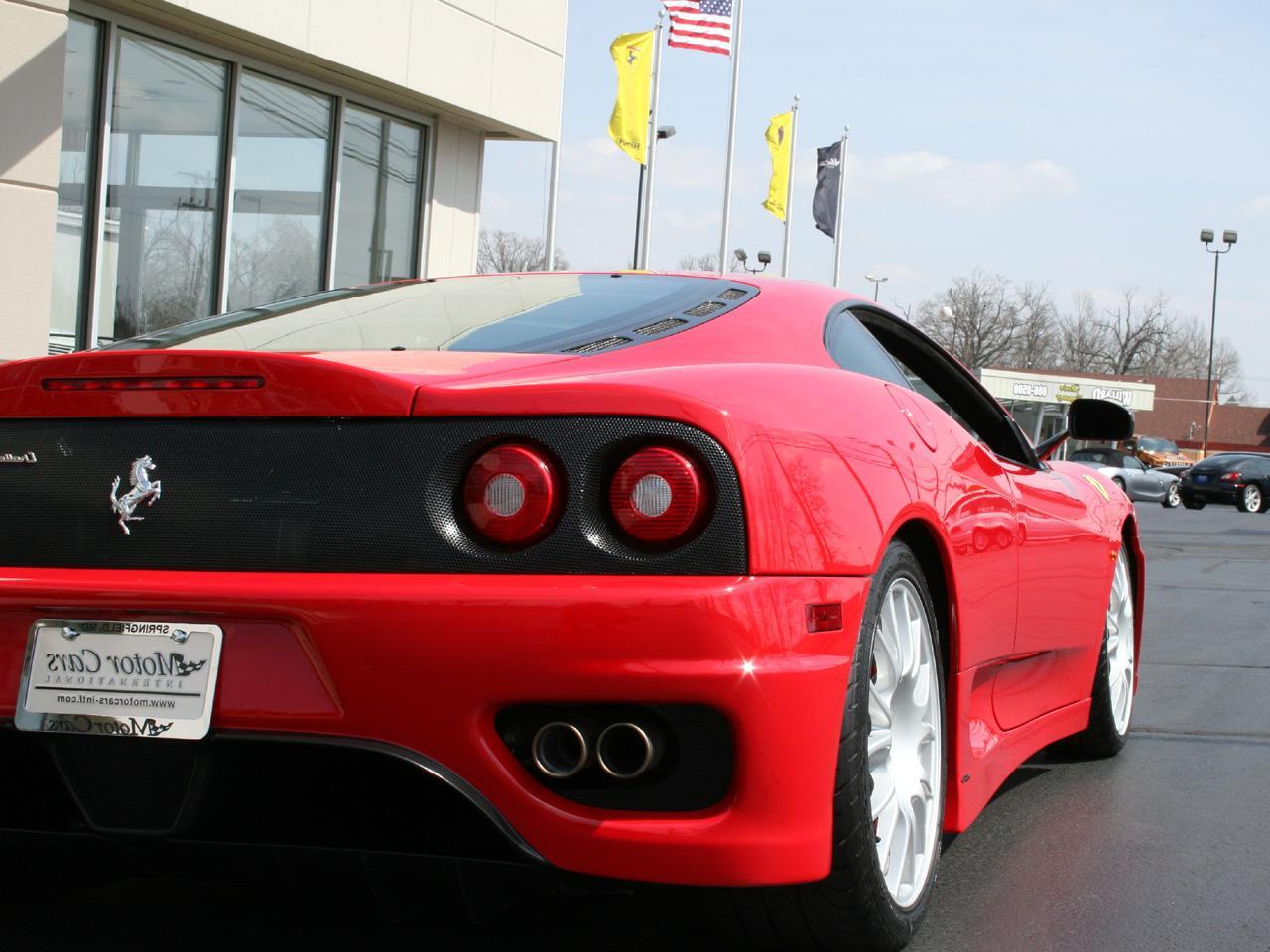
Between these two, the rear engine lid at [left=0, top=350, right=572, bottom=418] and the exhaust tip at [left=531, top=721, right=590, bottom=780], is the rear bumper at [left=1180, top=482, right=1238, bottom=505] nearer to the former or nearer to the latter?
the rear engine lid at [left=0, top=350, right=572, bottom=418]

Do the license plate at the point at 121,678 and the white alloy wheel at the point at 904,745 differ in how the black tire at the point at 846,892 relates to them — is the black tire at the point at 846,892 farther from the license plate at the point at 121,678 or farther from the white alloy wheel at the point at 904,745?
the license plate at the point at 121,678

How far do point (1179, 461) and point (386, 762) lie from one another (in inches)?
2173

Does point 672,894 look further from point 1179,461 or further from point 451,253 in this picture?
point 1179,461

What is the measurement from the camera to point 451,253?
14273mm

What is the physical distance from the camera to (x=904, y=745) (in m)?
2.95

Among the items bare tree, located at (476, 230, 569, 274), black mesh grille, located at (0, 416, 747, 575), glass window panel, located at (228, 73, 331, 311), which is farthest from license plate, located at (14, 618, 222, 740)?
bare tree, located at (476, 230, 569, 274)

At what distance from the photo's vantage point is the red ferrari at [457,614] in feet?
7.48

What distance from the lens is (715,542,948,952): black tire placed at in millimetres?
2490

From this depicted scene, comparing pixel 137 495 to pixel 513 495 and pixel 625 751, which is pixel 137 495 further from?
pixel 625 751

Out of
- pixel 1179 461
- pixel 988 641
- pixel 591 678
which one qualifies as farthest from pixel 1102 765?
pixel 1179 461

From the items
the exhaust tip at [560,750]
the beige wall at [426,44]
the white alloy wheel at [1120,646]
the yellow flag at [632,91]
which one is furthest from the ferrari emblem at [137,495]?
the yellow flag at [632,91]

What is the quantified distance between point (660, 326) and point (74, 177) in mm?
8389

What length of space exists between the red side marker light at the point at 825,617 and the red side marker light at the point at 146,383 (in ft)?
3.06

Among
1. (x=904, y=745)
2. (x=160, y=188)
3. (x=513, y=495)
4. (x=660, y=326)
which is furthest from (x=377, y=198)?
(x=513, y=495)
